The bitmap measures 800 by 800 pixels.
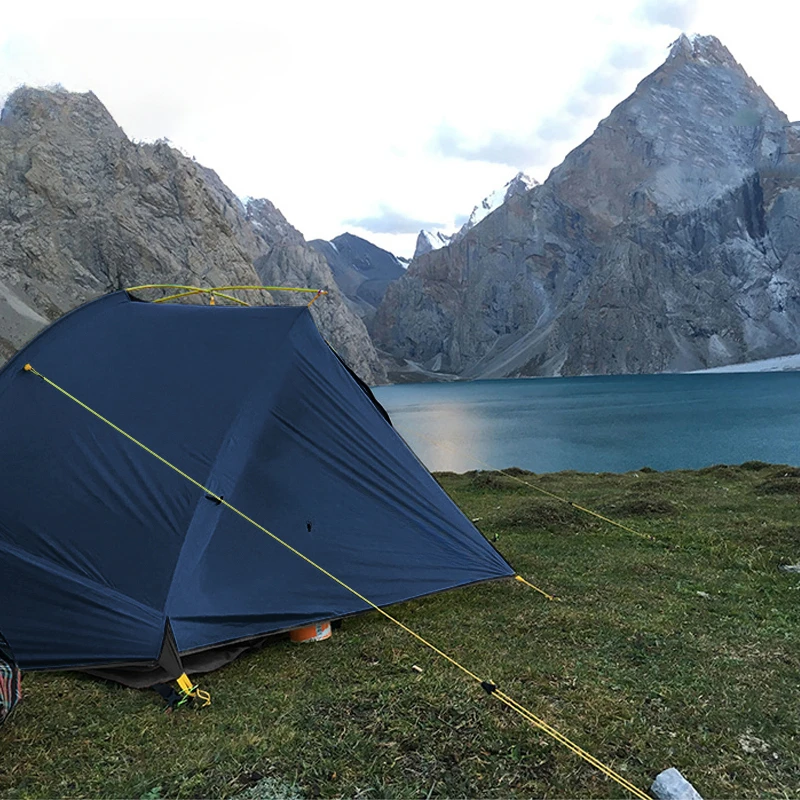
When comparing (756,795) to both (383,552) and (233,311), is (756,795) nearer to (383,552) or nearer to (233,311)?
(383,552)

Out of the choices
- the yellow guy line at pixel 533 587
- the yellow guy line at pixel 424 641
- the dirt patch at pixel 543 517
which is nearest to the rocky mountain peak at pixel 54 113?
the dirt patch at pixel 543 517

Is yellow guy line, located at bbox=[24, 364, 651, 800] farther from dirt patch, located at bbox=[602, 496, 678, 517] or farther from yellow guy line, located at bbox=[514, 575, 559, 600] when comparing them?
dirt patch, located at bbox=[602, 496, 678, 517]

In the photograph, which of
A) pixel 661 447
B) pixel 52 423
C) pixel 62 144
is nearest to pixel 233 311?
pixel 52 423

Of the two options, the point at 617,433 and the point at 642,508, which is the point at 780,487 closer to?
the point at 642,508

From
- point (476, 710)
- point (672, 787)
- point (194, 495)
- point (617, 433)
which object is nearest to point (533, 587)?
point (476, 710)

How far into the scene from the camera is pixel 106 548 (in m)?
7.02

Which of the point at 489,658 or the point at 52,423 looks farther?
the point at 52,423

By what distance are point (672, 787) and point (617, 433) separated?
170 ft

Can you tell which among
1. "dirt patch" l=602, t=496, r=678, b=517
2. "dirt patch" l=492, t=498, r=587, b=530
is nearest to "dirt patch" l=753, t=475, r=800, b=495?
"dirt patch" l=602, t=496, r=678, b=517

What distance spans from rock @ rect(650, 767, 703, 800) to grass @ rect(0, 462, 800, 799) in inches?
6.6

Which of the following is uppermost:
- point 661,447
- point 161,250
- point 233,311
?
point 161,250

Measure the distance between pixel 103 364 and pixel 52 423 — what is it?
1.02m

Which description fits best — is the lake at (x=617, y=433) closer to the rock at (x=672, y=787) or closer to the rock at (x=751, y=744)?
the rock at (x=751, y=744)

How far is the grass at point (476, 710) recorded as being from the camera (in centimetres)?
453
